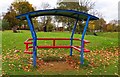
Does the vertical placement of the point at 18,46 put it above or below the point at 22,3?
below

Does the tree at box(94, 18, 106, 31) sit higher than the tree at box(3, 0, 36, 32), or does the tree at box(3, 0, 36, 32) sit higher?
the tree at box(3, 0, 36, 32)

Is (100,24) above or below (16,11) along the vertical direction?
below

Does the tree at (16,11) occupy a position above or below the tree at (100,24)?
above

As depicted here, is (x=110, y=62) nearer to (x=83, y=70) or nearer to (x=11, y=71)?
(x=83, y=70)

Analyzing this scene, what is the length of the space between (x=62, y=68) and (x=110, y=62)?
1957 mm

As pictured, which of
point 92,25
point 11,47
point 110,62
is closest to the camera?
point 110,62

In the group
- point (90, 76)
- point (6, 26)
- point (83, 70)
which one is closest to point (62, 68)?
point (83, 70)

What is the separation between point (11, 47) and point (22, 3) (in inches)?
1017

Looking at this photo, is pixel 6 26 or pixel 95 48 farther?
pixel 6 26

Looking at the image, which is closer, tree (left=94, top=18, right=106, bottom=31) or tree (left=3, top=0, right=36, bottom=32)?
tree (left=3, top=0, right=36, bottom=32)

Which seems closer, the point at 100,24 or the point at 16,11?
the point at 16,11

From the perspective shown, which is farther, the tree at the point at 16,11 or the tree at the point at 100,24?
the tree at the point at 100,24

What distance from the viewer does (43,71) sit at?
623cm

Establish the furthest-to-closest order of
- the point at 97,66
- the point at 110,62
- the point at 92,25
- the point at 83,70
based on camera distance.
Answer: the point at 92,25
the point at 110,62
the point at 97,66
the point at 83,70
